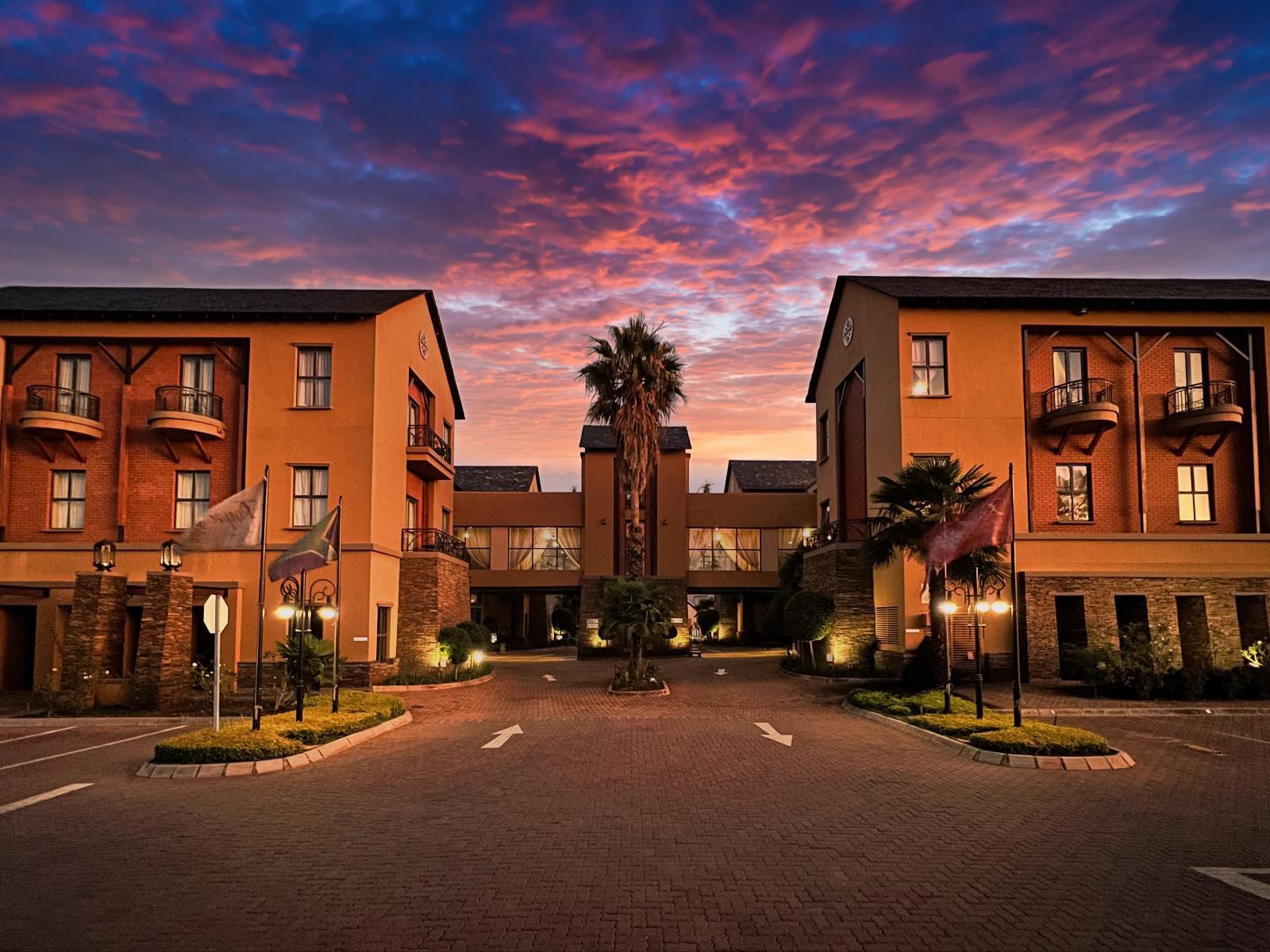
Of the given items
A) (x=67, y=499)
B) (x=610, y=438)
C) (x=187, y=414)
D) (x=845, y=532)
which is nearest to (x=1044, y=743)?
(x=845, y=532)

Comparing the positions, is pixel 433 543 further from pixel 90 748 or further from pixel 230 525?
pixel 90 748

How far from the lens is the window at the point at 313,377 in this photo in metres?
27.8

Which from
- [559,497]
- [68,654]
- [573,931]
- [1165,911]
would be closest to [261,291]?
[68,654]

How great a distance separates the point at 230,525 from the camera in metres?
16.7

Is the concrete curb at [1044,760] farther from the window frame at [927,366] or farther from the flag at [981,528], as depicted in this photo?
Result: the window frame at [927,366]

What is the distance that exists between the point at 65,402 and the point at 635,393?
59.8 ft

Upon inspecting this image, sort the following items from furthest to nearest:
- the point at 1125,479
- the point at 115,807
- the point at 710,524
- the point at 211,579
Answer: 1. the point at 710,524
2. the point at 1125,479
3. the point at 211,579
4. the point at 115,807

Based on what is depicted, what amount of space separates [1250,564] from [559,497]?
29.1 metres

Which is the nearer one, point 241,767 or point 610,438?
point 241,767

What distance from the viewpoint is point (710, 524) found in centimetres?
4575

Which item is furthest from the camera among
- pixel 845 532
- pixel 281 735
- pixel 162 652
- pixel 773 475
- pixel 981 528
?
pixel 773 475

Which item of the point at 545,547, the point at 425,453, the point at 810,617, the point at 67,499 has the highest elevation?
the point at 425,453

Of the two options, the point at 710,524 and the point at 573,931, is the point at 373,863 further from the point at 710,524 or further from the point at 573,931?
the point at 710,524

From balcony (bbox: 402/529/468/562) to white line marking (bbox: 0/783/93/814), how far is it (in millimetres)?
18310
